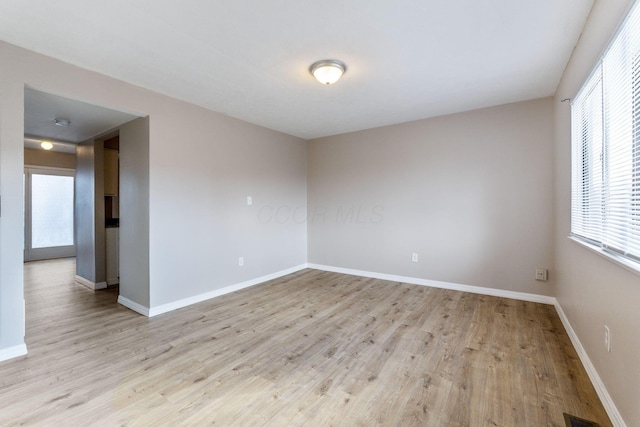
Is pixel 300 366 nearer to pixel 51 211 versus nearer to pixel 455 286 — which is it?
pixel 455 286

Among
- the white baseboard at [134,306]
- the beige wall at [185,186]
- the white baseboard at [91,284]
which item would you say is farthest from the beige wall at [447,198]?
the white baseboard at [91,284]

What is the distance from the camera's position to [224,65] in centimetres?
253

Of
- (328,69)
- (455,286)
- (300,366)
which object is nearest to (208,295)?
(300,366)

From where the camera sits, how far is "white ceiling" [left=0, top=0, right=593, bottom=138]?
1812mm

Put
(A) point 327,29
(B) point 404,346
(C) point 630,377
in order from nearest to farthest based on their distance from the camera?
(C) point 630,377 < (A) point 327,29 < (B) point 404,346

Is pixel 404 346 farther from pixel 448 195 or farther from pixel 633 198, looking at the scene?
pixel 448 195

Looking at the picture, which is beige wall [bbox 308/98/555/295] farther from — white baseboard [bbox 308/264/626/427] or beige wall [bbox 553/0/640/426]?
beige wall [bbox 553/0/640/426]

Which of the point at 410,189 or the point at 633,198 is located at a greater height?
the point at 410,189

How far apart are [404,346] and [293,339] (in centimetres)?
99

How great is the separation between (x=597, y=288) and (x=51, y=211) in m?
9.32

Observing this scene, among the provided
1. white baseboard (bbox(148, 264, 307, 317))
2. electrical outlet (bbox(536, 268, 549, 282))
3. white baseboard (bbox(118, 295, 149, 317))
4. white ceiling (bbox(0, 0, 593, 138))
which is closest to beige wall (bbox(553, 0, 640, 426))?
white ceiling (bbox(0, 0, 593, 138))

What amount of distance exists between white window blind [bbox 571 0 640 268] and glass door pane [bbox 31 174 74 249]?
9.19m

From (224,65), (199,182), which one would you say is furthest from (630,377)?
(199,182)

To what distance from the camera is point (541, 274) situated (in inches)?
131
